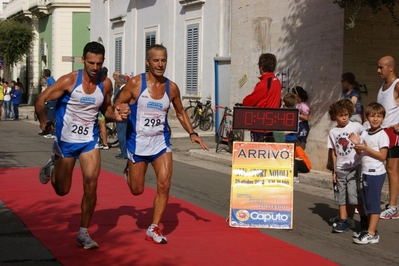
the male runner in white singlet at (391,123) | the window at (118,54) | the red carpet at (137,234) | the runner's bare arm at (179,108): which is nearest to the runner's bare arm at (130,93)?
the runner's bare arm at (179,108)

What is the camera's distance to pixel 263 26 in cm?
1702

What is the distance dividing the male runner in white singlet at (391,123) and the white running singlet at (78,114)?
14.0ft

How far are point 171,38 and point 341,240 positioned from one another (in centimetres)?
2128

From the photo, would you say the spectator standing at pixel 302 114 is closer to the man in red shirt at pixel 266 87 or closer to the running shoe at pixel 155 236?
the man in red shirt at pixel 266 87

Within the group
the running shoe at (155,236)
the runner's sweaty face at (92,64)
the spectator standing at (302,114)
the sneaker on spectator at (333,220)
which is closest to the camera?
the runner's sweaty face at (92,64)

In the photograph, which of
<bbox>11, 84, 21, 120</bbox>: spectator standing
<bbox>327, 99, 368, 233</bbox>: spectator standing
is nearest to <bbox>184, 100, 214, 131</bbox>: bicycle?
<bbox>11, 84, 21, 120</bbox>: spectator standing

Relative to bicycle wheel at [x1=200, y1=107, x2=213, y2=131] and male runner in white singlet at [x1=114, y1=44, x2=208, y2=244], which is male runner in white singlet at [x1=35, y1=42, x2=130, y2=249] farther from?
bicycle wheel at [x1=200, y1=107, x2=213, y2=131]

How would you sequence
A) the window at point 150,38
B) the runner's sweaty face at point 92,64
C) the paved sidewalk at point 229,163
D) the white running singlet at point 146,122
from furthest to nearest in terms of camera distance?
1. the window at point 150,38
2. the paved sidewalk at point 229,163
3. the white running singlet at point 146,122
4. the runner's sweaty face at point 92,64

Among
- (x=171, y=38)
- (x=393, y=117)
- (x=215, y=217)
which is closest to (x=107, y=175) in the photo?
(x=215, y=217)

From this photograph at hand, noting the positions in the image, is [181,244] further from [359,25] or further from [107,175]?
[359,25]

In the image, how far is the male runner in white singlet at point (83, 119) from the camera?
788 cm

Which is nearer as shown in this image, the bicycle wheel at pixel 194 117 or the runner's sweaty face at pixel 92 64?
the runner's sweaty face at pixel 92 64

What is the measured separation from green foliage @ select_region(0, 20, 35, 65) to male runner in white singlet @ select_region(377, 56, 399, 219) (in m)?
42.0

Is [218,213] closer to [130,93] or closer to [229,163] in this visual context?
[130,93]
